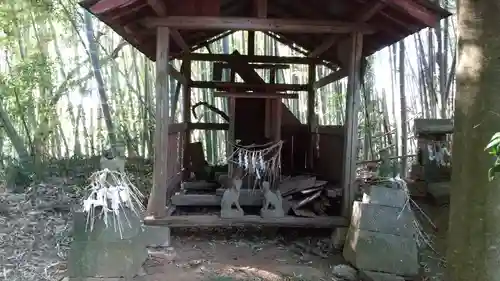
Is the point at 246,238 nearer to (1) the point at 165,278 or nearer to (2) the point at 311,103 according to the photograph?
(1) the point at 165,278

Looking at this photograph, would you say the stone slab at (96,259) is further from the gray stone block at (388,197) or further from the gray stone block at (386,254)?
the gray stone block at (388,197)

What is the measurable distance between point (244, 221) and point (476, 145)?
10.6ft

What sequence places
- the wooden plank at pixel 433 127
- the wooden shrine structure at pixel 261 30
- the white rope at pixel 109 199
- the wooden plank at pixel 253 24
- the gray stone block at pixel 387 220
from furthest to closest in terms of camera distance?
the wooden plank at pixel 433 127
the wooden plank at pixel 253 24
the wooden shrine structure at pixel 261 30
the gray stone block at pixel 387 220
the white rope at pixel 109 199

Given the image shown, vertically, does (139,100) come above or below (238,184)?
above

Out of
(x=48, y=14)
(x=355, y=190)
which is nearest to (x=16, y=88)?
(x=48, y=14)

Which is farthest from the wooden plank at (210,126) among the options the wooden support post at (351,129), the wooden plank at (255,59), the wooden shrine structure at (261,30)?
the wooden support post at (351,129)

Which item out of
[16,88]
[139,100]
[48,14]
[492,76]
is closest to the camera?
[492,76]

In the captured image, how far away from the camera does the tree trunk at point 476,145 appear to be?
255cm

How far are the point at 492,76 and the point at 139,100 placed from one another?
8473mm

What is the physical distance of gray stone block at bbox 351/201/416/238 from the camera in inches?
185

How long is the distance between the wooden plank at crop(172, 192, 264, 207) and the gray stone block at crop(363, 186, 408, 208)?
1.43 meters

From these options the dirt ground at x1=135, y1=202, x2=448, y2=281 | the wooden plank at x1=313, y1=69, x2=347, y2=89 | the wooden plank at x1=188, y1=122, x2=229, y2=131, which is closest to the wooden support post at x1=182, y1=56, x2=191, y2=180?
the wooden plank at x1=188, y1=122, x2=229, y2=131

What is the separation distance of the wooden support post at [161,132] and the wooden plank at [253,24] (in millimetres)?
121

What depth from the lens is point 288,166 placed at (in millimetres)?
7617
